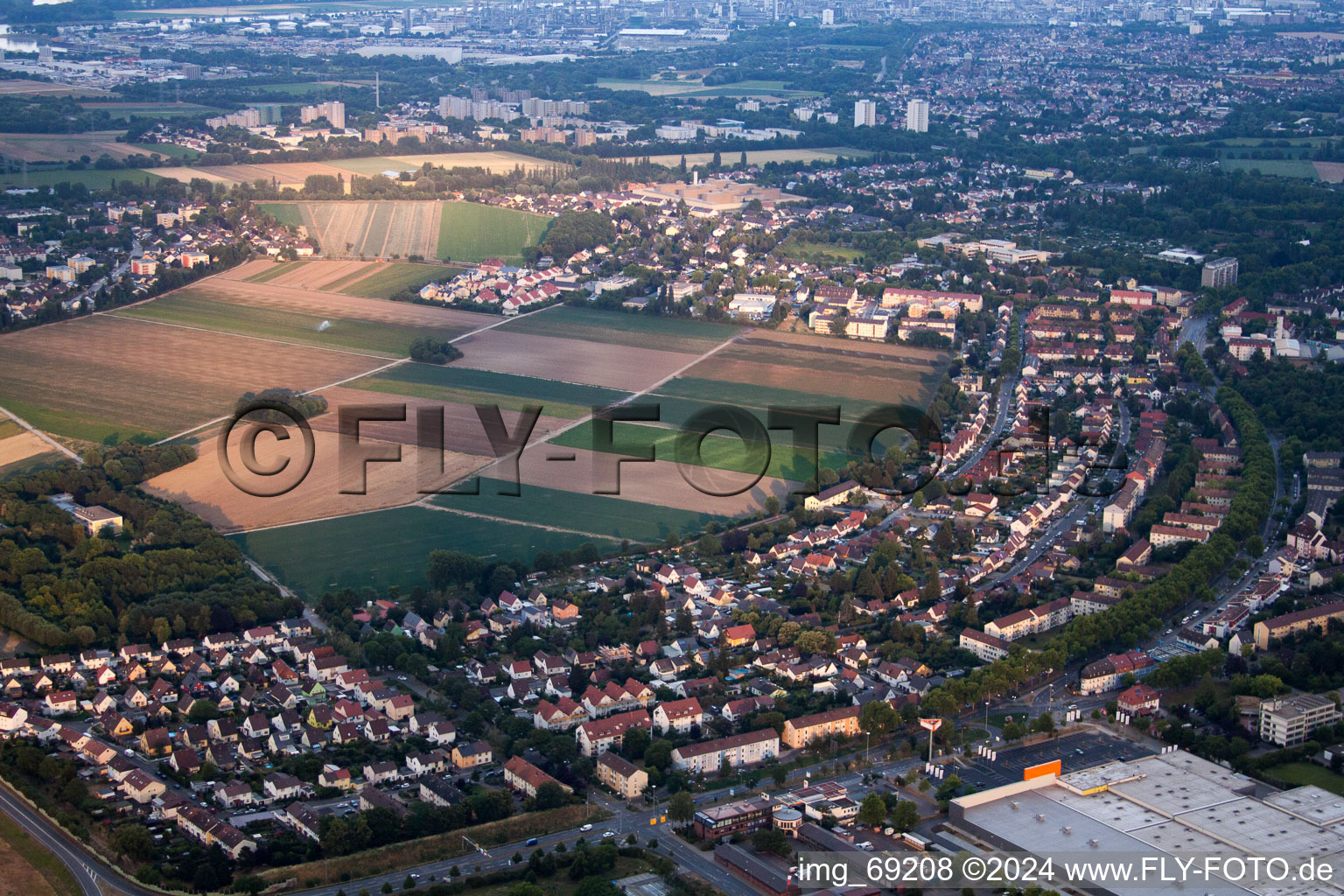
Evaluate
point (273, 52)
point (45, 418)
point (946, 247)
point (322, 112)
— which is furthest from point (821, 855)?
point (273, 52)

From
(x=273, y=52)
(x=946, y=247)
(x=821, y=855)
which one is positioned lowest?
(x=821, y=855)

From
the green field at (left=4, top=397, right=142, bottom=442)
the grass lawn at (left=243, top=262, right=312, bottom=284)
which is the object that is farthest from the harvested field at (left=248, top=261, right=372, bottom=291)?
the green field at (left=4, top=397, right=142, bottom=442)

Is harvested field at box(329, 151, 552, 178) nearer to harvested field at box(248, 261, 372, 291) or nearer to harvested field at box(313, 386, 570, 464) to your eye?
harvested field at box(248, 261, 372, 291)

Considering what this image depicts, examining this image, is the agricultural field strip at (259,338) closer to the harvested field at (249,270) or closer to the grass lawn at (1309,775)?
the harvested field at (249,270)

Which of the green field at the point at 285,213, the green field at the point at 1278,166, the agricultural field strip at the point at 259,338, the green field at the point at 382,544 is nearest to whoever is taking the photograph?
the green field at the point at 382,544

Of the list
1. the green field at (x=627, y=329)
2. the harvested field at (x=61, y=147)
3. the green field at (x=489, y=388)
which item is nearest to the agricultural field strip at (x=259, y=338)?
the green field at (x=489, y=388)

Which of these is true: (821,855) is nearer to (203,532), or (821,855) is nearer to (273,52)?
(203,532)
